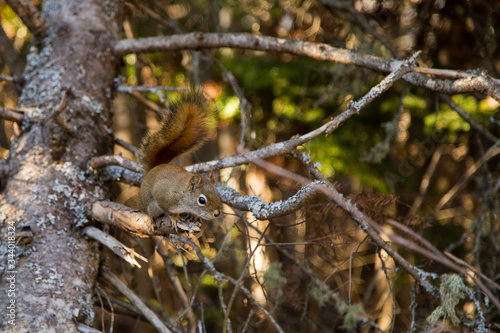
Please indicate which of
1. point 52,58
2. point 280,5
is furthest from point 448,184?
point 52,58

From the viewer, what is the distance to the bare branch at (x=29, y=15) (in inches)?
88.4

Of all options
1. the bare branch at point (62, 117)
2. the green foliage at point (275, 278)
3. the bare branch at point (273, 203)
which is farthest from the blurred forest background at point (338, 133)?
the bare branch at point (273, 203)

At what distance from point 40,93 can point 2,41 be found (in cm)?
177

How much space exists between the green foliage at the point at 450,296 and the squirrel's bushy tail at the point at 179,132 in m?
1.31

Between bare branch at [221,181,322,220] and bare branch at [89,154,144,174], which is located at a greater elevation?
bare branch at [89,154,144,174]

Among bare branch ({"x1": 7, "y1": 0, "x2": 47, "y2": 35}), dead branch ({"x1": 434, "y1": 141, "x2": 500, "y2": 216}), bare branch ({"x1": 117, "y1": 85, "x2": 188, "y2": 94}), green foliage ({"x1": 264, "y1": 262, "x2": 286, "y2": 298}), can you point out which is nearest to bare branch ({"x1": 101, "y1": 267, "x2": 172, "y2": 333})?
green foliage ({"x1": 264, "y1": 262, "x2": 286, "y2": 298})

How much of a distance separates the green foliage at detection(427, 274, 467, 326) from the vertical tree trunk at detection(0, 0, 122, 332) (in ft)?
5.13

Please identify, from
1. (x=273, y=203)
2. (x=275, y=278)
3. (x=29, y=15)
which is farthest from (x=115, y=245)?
(x=29, y=15)

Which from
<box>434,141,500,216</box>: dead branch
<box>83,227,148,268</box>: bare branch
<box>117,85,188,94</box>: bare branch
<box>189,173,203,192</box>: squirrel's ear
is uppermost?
<box>434,141,500,216</box>: dead branch

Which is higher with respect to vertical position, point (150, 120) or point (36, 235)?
point (150, 120)

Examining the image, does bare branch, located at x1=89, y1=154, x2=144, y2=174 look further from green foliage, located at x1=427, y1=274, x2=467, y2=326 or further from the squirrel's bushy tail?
green foliage, located at x1=427, y1=274, x2=467, y2=326

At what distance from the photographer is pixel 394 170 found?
11.7ft

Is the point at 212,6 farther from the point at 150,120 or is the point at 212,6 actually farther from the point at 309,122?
the point at 150,120

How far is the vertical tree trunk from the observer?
1870 millimetres
